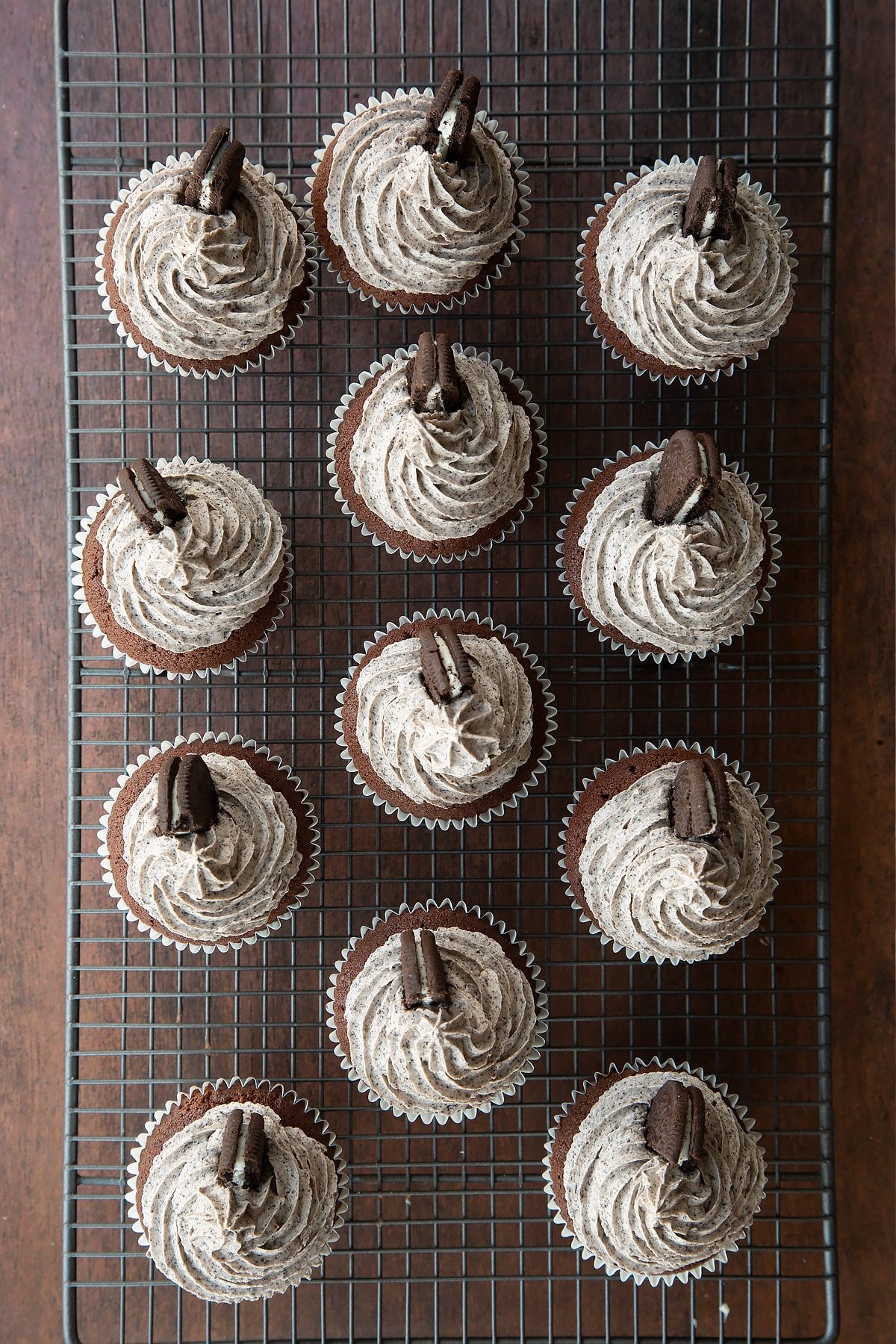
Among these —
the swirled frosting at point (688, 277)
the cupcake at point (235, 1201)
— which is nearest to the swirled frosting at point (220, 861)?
the cupcake at point (235, 1201)

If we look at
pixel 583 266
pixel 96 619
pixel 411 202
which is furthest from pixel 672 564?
pixel 96 619

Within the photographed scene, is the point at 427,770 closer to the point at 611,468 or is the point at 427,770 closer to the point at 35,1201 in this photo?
the point at 611,468

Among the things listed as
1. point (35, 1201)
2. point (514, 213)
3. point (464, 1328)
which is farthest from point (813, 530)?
point (35, 1201)

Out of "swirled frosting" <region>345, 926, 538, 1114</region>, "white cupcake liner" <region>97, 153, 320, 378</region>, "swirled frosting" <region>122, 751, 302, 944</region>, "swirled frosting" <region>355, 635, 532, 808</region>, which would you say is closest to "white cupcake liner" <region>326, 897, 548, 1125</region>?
"swirled frosting" <region>345, 926, 538, 1114</region>

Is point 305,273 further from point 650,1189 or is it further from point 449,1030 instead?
point 650,1189

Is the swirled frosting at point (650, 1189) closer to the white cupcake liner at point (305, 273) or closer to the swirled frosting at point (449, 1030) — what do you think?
the swirled frosting at point (449, 1030)
